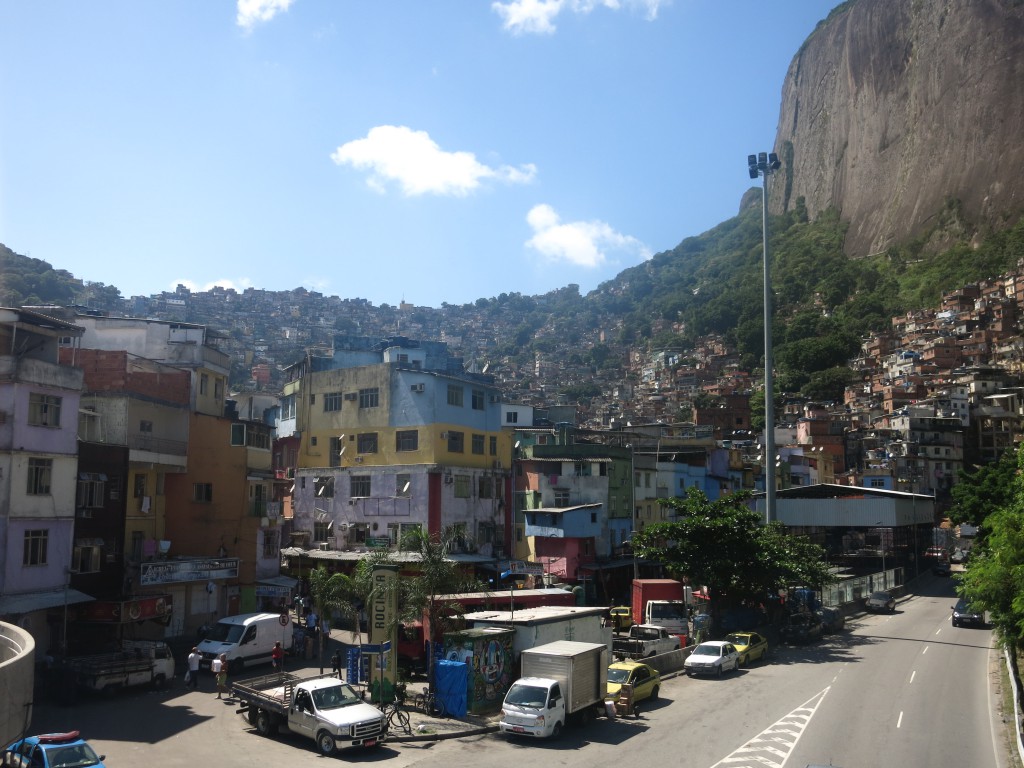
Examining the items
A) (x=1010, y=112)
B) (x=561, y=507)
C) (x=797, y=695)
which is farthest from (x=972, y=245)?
(x=797, y=695)

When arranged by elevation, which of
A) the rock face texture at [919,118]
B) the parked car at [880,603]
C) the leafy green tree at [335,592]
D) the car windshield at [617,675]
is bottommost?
the parked car at [880,603]

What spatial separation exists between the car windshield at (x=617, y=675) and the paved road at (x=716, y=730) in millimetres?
1096

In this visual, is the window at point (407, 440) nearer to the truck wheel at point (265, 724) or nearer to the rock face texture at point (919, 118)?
the truck wheel at point (265, 724)

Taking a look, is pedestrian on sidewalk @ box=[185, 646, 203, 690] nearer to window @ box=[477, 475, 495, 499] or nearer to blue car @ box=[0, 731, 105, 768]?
blue car @ box=[0, 731, 105, 768]

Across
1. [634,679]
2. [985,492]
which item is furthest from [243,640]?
[985,492]

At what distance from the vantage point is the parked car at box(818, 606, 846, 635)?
37.1 meters

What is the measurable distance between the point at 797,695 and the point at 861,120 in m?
173

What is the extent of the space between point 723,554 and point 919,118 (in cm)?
14973

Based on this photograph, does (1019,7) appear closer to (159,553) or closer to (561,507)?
(561,507)

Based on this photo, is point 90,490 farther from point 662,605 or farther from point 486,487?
point 662,605

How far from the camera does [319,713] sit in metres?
18.8

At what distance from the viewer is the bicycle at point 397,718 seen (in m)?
20.3

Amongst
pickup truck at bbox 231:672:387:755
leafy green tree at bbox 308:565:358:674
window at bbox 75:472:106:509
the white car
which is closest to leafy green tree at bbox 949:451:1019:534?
the white car

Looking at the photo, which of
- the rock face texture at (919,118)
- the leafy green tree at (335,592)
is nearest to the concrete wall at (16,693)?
the leafy green tree at (335,592)
